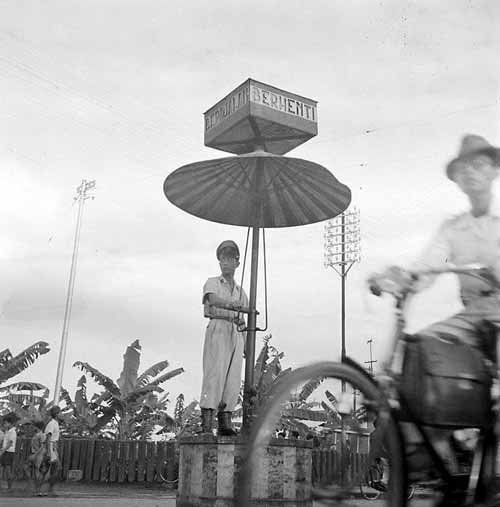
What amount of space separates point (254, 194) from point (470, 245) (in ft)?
16.0

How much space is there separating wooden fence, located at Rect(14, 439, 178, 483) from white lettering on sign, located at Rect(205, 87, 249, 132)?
11.5m

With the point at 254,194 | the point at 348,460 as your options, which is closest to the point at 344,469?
the point at 348,460

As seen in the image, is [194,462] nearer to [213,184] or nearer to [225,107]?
[213,184]

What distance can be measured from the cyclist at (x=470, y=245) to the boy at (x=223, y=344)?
3667mm

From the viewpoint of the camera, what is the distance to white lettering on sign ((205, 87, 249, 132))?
705 centimetres

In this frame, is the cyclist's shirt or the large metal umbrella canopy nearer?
the cyclist's shirt

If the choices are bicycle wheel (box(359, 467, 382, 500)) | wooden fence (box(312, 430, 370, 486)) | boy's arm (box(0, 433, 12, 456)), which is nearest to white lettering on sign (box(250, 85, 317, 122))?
wooden fence (box(312, 430, 370, 486))

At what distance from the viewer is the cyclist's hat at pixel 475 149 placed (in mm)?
3062

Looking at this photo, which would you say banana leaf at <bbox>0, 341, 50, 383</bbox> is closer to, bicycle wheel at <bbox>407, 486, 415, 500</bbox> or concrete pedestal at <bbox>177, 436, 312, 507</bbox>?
concrete pedestal at <bbox>177, 436, 312, 507</bbox>

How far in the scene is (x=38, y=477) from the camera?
13328 mm

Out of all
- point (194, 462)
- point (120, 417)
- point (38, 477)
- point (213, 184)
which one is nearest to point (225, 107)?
point (213, 184)

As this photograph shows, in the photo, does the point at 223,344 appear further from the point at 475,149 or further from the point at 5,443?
the point at 5,443

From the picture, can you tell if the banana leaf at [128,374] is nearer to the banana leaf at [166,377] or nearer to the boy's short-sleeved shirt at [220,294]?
the banana leaf at [166,377]

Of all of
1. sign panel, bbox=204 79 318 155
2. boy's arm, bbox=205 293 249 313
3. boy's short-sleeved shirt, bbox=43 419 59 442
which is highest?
sign panel, bbox=204 79 318 155
